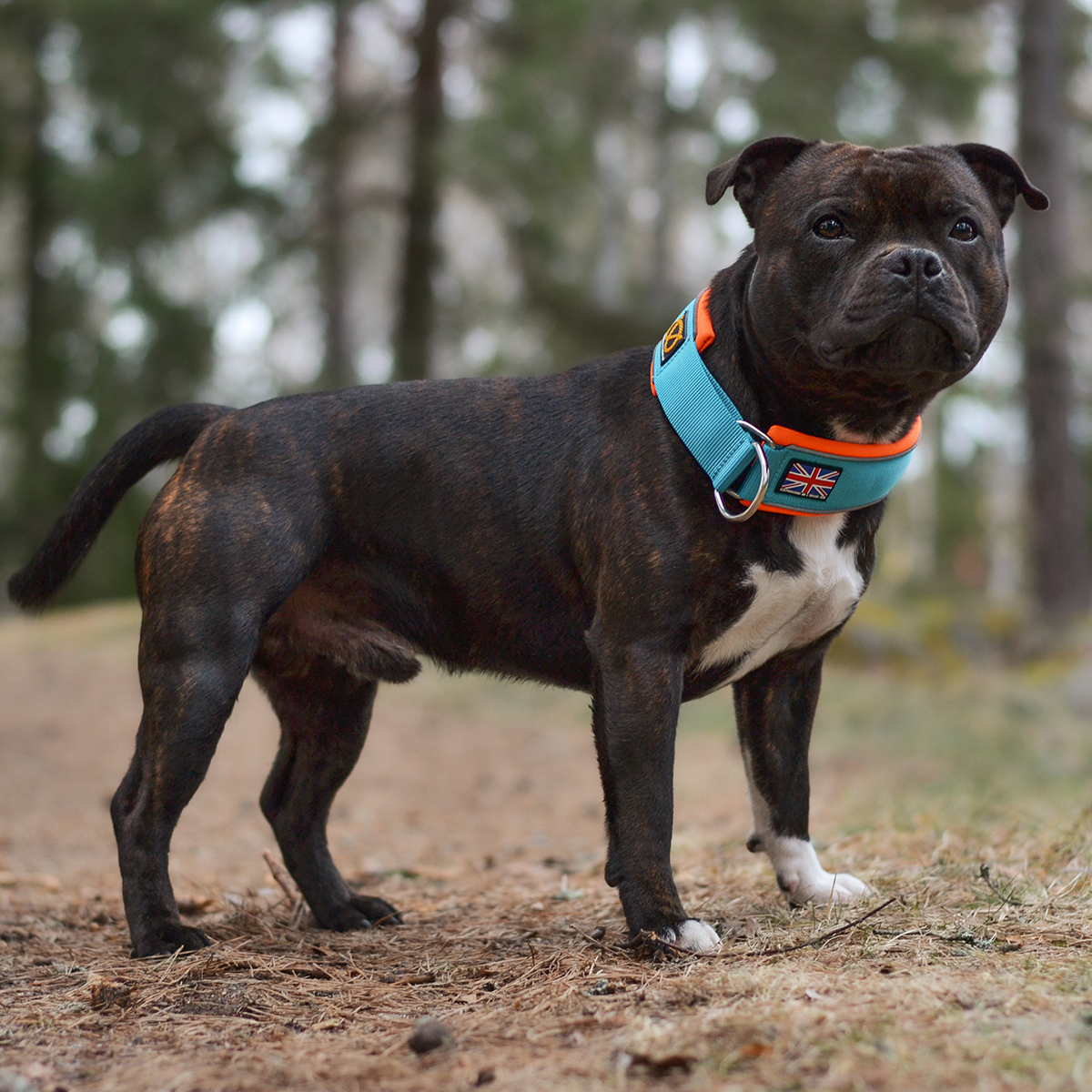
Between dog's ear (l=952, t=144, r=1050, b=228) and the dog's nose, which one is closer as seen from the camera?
the dog's nose

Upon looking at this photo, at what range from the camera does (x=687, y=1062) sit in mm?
2197

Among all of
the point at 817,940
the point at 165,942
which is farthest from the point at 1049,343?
the point at 165,942

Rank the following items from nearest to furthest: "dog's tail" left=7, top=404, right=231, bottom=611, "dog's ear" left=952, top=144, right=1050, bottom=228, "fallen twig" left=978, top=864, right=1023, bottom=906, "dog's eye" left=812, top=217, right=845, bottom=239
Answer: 1. "dog's eye" left=812, top=217, right=845, bottom=239
2. "fallen twig" left=978, top=864, right=1023, bottom=906
3. "dog's ear" left=952, top=144, right=1050, bottom=228
4. "dog's tail" left=7, top=404, right=231, bottom=611

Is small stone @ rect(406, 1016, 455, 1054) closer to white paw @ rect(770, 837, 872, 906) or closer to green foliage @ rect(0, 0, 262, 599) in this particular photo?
white paw @ rect(770, 837, 872, 906)

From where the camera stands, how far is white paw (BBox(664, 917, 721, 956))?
9.98 feet

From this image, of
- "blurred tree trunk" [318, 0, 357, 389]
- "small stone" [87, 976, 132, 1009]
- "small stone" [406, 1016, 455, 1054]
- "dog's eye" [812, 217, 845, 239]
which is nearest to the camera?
"small stone" [406, 1016, 455, 1054]

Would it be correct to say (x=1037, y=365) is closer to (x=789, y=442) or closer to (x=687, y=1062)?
(x=789, y=442)

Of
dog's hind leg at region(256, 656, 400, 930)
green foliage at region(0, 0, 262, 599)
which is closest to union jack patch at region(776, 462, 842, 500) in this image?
dog's hind leg at region(256, 656, 400, 930)

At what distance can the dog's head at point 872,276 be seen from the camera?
2975 millimetres

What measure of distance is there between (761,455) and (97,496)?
2140 mm

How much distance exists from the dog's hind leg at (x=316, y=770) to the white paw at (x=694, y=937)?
1227mm

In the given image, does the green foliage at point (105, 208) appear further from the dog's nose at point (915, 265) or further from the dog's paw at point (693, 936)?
the dog's paw at point (693, 936)

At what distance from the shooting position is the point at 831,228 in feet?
10.3

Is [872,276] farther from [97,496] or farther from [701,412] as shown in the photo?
[97,496]
